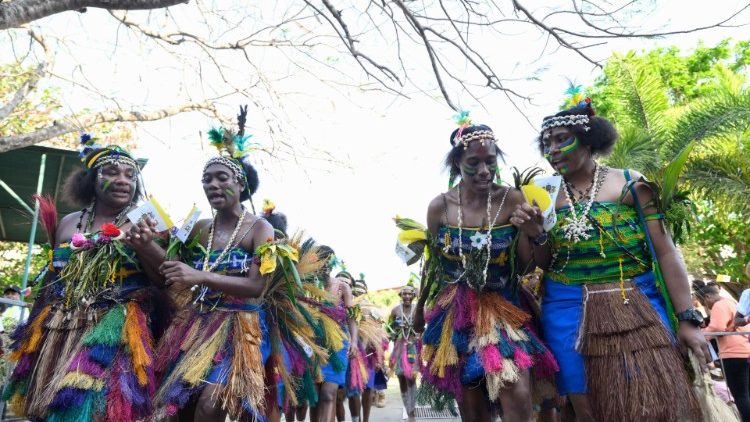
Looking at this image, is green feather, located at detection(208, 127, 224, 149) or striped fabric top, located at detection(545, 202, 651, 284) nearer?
striped fabric top, located at detection(545, 202, 651, 284)

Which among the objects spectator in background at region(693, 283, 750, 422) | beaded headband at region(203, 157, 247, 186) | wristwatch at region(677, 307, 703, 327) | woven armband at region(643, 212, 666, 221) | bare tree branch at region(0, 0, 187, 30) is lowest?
spectator in background at region(693, 283, 750, 422)

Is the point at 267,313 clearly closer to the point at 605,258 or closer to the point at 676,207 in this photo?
the point at 605,258

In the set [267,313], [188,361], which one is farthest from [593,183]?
[188,361]

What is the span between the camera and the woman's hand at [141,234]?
13.0 ft

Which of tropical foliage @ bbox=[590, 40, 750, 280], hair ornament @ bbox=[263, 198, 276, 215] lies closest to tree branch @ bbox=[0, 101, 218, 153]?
hair ornament @ bbox=[263, 198, 276, 215]

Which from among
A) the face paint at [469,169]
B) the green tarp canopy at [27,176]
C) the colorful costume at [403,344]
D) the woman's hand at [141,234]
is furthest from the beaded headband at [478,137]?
the colorful costume at [403,344]

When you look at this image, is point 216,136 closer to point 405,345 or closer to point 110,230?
point 110,230

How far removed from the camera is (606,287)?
3.82m

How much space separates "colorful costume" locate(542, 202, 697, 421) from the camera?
11.5ft

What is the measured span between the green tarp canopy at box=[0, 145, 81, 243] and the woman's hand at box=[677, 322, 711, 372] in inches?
269

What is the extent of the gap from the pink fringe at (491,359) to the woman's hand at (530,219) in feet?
2.19

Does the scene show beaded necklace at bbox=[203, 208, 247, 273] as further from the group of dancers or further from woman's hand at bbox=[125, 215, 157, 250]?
woman's hand at bbox=[125, 215, 157, 250]

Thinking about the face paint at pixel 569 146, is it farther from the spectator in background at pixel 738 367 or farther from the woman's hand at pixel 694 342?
the spectator in background at pixel 738 367

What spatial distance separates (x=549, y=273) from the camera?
4.10m
